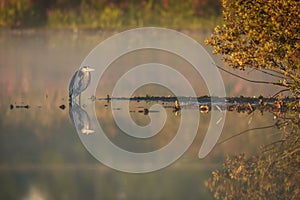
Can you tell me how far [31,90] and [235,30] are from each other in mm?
37918

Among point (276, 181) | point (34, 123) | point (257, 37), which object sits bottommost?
point (276, 181)

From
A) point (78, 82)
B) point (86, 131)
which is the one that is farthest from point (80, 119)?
point (78, 82)

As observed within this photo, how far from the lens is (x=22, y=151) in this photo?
28.5 metres

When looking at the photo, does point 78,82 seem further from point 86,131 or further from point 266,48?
point 266,48

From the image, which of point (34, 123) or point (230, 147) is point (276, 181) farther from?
point (34, 123)

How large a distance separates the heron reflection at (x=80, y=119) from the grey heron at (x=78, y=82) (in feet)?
6.39

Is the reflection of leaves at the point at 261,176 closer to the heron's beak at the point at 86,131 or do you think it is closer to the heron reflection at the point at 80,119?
the heron's beak at the point at 86,131

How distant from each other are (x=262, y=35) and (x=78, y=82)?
23.6 m

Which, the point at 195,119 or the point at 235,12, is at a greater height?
the point at 235,12

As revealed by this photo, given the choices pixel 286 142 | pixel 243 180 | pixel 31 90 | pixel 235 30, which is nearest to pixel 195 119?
pixel 235 30

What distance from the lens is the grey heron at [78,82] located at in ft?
173

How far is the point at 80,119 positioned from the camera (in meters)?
41.1

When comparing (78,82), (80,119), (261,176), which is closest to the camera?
(261,176)

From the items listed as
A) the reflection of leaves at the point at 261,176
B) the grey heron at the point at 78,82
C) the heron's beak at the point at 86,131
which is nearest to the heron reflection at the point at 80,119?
the heron's beak at the point at 86,131
